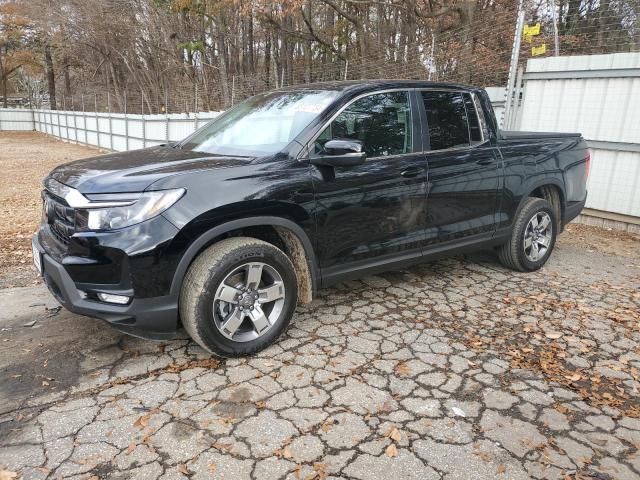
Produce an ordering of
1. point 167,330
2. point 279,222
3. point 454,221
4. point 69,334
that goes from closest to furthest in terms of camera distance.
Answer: point 167,330
point 279,222
point 69,334
point 454,221

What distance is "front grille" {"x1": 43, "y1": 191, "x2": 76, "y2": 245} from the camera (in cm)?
295

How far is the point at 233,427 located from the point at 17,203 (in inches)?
313

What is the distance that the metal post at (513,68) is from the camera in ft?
24.4

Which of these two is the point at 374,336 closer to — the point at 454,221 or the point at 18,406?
the point at 454,221

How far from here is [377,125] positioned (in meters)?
3.83

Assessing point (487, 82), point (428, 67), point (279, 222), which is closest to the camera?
point (279, 222)

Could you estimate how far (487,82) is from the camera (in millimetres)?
8414

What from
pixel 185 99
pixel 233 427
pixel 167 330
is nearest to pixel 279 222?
pixel 167 330

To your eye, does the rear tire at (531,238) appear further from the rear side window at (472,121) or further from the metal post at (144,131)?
the metal post at (144,131)

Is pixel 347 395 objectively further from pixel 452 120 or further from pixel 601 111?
pixel 601 111

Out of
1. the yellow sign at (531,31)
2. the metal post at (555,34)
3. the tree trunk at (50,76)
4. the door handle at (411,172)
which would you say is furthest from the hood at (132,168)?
the tree trunk at (50,76)

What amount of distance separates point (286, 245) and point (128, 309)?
1197 millimetres

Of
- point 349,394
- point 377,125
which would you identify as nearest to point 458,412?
point 349,394

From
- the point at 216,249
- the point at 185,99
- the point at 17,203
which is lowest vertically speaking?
the point at 17,203
